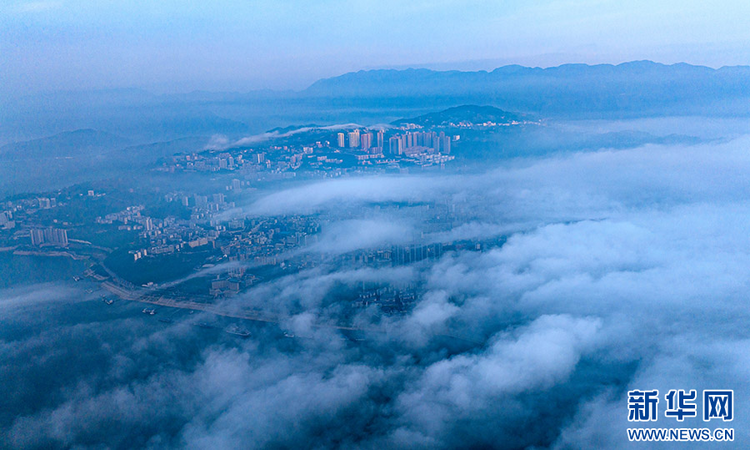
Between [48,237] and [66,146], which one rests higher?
[66,146]

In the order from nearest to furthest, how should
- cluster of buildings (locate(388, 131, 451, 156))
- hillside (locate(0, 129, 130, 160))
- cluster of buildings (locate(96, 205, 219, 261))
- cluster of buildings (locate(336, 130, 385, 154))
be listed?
cluster of buildings (locate(96, 205, 219, 261)) → hillside (locate(0, 129, 130, 160)) → cluster of buildings (locate(388, 131, 451, 156)) → cluster of buildings (locate(336, 130, 385, 154))

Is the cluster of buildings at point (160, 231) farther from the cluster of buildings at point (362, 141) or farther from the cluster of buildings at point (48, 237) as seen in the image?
the cluster of buildings at point (362, 141)

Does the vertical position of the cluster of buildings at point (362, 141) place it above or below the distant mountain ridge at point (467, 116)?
below

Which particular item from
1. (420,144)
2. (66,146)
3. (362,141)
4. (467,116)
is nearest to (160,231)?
(66,146)

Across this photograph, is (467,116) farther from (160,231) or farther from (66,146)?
(66,146)

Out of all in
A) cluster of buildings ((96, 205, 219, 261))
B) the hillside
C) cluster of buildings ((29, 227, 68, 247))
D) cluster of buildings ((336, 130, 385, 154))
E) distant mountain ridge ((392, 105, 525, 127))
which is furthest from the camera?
distant mountain ridge ((392, 105, 525, 127))

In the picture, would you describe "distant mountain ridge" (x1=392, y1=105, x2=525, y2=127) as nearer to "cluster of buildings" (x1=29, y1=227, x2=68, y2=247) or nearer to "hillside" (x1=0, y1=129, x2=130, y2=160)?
"hillside" (x1=0, y1=129, x2=130, y2=160)

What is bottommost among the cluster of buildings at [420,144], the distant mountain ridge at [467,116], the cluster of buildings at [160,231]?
the cluster of buildings at [160,231]

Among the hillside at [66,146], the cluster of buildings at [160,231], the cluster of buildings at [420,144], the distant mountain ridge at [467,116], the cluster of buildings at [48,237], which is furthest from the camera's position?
the distant mountain ridge at [467,116]

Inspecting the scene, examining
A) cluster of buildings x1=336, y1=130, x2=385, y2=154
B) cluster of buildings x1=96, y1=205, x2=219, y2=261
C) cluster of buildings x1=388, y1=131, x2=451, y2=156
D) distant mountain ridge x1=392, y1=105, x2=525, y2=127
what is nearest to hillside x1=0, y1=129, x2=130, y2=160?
cluster of buildings x1=96, y1=205, x2=219, y2=261

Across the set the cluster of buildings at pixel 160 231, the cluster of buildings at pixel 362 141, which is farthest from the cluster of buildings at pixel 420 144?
the cluster of buildings at pixel 160 231
